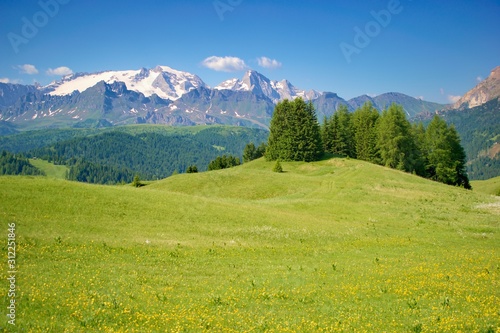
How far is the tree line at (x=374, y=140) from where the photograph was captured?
96.8 m

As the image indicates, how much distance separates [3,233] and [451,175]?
10388 centimetres

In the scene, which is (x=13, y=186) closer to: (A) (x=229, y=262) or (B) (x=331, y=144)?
(A) (x=229, y=262)

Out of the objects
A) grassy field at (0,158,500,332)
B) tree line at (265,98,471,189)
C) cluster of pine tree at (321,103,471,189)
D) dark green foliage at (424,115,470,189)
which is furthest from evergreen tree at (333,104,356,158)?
grassy field at (0,158,500,332)

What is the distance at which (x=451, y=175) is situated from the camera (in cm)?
9675

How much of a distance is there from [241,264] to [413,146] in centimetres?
8847

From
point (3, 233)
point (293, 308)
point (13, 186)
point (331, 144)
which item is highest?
point (331, 144)

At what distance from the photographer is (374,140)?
108 metres

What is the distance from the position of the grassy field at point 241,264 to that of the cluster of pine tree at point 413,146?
4538 centimetres

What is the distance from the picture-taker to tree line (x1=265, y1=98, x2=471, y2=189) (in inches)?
3812

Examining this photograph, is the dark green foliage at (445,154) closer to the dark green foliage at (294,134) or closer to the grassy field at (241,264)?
the dark green foliage at (294,134)

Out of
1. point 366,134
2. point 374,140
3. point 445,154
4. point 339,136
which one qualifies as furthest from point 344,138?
point 445,154

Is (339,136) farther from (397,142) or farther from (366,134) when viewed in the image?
(397,142)

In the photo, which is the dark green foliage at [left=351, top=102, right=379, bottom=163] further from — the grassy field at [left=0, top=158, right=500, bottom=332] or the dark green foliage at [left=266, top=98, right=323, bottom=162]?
the grassy field at [left=0, top=158, right=500, bottom=332]

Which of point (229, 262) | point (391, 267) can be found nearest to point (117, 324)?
point (229, 262)
